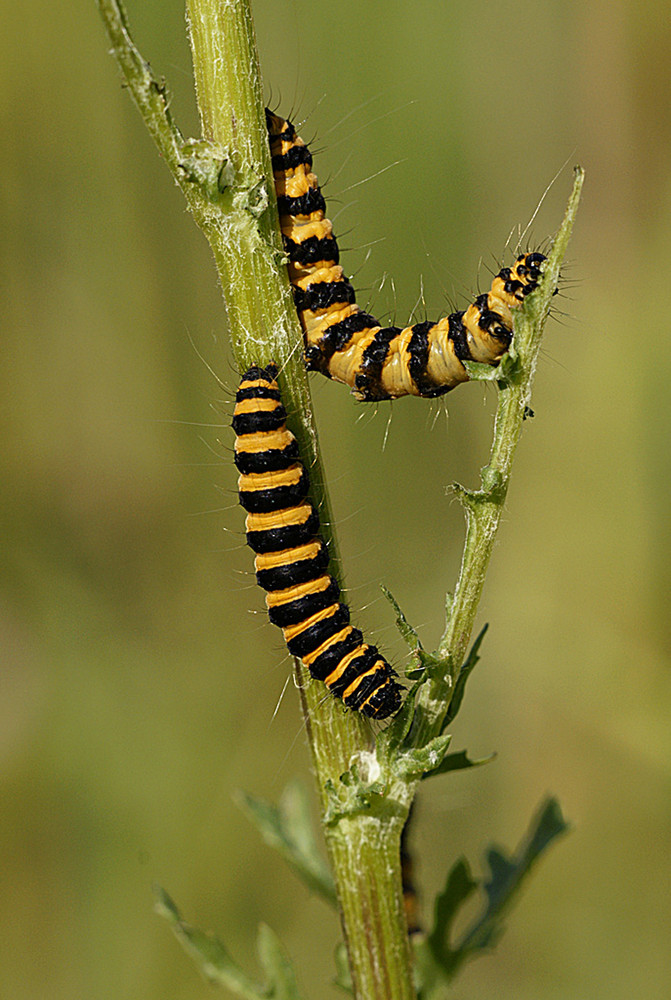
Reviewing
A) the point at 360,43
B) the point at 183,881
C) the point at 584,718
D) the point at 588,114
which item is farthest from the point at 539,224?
the point at 183,881

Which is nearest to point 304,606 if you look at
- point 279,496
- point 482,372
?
point 279,496

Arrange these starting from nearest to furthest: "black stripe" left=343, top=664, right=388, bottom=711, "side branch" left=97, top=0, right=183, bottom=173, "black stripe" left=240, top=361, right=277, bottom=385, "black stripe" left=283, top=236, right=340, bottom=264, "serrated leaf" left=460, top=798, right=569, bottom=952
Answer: "side branch" left=97, top=0, right=183, bottom=173
"black stripe" left=240, top=361, right=277, bottom=385
"black stripe" left=343, top=664, right=388, bottom=711
"black stripe" left=283, top=236, right=340, bottom=264
"serrated leaf" left=460, top=798, right=569, bottom=952

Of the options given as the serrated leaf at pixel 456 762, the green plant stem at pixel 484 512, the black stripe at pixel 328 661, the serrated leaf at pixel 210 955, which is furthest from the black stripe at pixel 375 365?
the serrated leaf at pixel 210 955

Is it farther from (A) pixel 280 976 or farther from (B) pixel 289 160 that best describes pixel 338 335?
(A) pixel 280 976

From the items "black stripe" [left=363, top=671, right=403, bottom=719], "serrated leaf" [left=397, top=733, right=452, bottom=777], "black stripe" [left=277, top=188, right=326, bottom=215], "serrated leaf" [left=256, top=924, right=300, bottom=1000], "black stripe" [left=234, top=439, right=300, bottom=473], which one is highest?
"black stripe" [left=277, top=188, right=326, bottom=215]

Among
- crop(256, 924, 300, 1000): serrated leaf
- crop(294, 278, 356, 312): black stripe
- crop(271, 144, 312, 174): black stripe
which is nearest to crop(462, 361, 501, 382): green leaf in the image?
crop(294, 278, 356, 312): black stripe

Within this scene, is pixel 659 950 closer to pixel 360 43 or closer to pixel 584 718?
pixel 584 718

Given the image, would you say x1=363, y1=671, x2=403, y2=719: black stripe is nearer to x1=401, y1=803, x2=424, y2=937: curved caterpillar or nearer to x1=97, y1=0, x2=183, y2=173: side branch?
x1=401, y1=803, x2=424, y2=937: curved caterpillar
